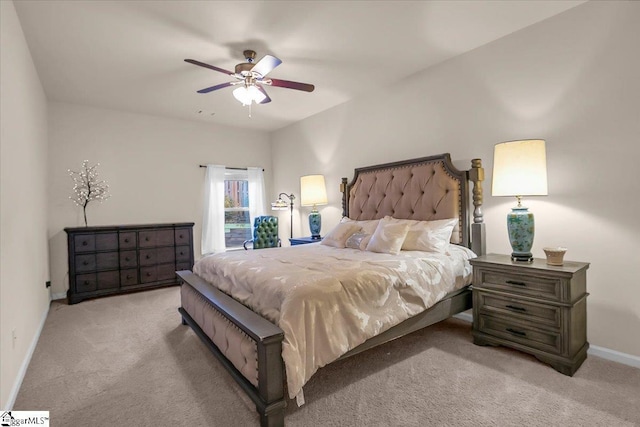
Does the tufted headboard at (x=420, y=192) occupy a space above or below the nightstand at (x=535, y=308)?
above

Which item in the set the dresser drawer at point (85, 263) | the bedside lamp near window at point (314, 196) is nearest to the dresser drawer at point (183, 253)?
the dresser drawer at point (85, 263)

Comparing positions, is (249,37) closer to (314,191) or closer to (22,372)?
(314,191)

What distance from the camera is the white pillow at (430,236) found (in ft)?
9.43

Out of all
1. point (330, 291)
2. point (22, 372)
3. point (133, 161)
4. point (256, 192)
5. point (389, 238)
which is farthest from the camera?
point (256, 192)

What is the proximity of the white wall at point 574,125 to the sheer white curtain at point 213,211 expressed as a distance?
367 cm

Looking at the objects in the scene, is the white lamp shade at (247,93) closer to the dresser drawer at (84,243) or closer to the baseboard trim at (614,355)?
the dresser drawer at (84,243)

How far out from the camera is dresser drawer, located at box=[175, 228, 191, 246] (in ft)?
15.6

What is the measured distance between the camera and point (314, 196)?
4746mm

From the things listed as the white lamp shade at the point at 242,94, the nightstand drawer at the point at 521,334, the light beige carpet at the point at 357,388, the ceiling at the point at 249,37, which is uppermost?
the ceiling at the point at 249,37

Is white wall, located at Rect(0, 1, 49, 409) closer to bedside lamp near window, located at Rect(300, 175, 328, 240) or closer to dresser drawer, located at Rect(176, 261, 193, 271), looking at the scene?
dresser drawer, located at Rect(176, 261, 193, 271)

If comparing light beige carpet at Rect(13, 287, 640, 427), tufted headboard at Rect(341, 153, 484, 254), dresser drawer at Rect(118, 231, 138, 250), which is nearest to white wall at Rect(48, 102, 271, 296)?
dresser drawer at Rect(118, 231, 138, 250)

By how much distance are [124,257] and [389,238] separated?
364 centimetres

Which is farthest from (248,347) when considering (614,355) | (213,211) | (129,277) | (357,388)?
(213,211)

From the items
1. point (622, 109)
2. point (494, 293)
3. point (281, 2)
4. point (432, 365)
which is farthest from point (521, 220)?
point (281, 2)
